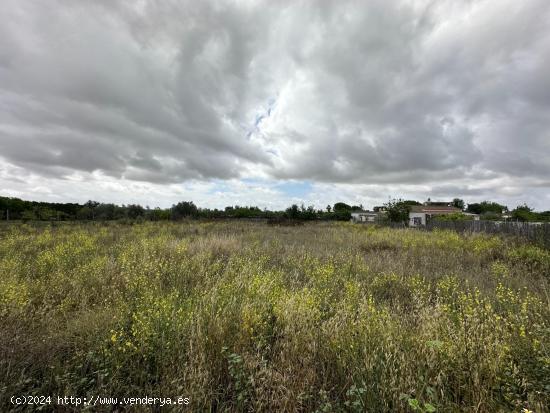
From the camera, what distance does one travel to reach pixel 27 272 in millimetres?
5117

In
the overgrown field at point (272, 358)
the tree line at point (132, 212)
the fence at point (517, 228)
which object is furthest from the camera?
the tree line at point (132, 212)

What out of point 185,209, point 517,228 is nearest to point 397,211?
point 517,228

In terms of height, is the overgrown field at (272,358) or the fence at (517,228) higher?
→ the fence at (517,228)

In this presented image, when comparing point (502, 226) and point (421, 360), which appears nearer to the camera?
point (421, 360)

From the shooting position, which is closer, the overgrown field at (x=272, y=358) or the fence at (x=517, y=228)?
the overgrown field at (x=272, y=358)

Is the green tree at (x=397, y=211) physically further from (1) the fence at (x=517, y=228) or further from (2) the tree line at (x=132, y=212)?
(1) the fence at (x=517, y=228)

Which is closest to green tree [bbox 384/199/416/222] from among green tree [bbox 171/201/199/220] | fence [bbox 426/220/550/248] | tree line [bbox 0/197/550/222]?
tree line [bbox 0/197/550/222]

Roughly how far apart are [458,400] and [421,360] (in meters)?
0.35

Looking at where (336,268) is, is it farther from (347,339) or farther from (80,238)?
(80,238)

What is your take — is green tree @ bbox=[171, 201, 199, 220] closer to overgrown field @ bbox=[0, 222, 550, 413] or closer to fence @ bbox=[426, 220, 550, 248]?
fence @ bbox=[426, 220, 550, 248]

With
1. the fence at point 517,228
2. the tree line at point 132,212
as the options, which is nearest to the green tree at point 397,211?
the tree line at point 132,212

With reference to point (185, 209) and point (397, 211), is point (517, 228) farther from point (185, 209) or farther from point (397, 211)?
point (185, 209)

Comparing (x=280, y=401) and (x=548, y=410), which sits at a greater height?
(x=548, y=410)

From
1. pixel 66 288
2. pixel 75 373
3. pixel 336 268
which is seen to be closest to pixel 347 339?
pixel 75 373
